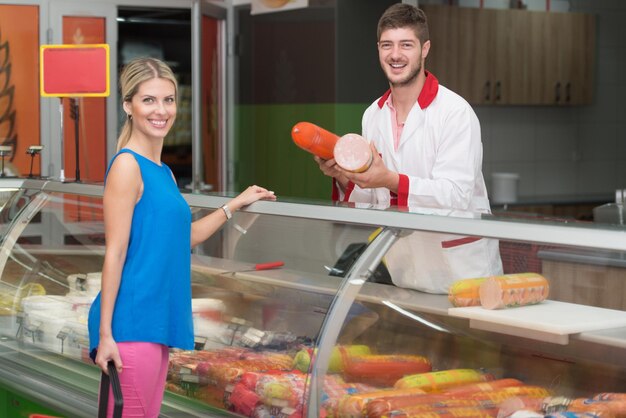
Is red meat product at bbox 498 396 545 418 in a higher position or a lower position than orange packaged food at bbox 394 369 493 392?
lower

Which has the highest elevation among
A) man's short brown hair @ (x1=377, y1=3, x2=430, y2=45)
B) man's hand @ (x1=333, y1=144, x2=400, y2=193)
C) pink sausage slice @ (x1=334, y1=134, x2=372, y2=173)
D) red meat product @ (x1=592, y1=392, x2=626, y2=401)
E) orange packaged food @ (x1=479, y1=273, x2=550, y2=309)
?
man's short brown hair @ (x1=377, y1=3, x2=430, y2=45)

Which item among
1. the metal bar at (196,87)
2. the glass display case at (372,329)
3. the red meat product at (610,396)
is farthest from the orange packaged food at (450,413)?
the metal bar at (196,87)

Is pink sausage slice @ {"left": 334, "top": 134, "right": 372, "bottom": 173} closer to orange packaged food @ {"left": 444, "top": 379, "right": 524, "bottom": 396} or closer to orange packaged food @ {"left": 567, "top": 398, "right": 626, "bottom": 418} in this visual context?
orange packaged food @ {"left": 444, "top": 379, "right": 524, "bottom": 396}

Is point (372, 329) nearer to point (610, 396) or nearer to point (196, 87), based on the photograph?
point (610, 396)

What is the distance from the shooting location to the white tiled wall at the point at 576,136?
27.1ft

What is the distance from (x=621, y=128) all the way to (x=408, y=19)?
6.54 meters

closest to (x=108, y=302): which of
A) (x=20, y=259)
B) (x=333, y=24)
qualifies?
(x=20, y=259)

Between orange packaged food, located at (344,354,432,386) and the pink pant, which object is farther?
orange packaged food, located at (344,354,432,386)

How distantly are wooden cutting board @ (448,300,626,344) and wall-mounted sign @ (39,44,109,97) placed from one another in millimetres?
1722

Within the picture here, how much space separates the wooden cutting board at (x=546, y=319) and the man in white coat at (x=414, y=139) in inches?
13.5

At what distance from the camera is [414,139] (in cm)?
273

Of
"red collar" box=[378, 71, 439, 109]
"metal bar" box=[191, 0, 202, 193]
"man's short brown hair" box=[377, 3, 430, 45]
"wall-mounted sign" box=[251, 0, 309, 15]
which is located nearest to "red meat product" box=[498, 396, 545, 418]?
"red collar" box=[378, 71, 439, 109]

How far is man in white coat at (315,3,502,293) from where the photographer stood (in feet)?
8.46

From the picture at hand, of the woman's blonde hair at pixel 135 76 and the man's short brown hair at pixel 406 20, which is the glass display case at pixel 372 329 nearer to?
→ the woman's blonde hair at pixel 135 76
